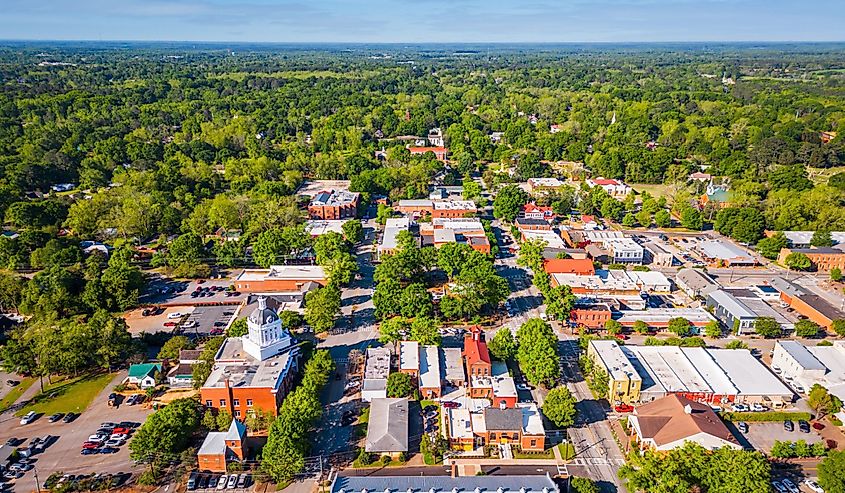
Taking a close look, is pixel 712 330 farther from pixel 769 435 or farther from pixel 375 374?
pixel 375 374

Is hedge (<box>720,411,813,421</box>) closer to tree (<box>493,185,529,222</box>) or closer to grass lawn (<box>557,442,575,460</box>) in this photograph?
grass lawn (<box>557,442,575,460</box>)

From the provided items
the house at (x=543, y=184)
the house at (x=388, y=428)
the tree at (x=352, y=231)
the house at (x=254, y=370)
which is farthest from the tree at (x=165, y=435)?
the house at (x=543, y=184)

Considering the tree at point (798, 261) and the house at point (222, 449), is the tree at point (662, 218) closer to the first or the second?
the tree at point (798, 261)

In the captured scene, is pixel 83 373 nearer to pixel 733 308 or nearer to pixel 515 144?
pixel 733 308

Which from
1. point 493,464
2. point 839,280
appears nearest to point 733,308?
point 839,280

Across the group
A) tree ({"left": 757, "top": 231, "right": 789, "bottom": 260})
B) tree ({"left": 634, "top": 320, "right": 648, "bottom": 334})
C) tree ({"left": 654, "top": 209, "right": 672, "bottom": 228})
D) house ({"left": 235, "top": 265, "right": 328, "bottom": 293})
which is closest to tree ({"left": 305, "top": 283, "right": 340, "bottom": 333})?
house ({"left": 235, "top": 265, "right": 328, "bottom": 293})
